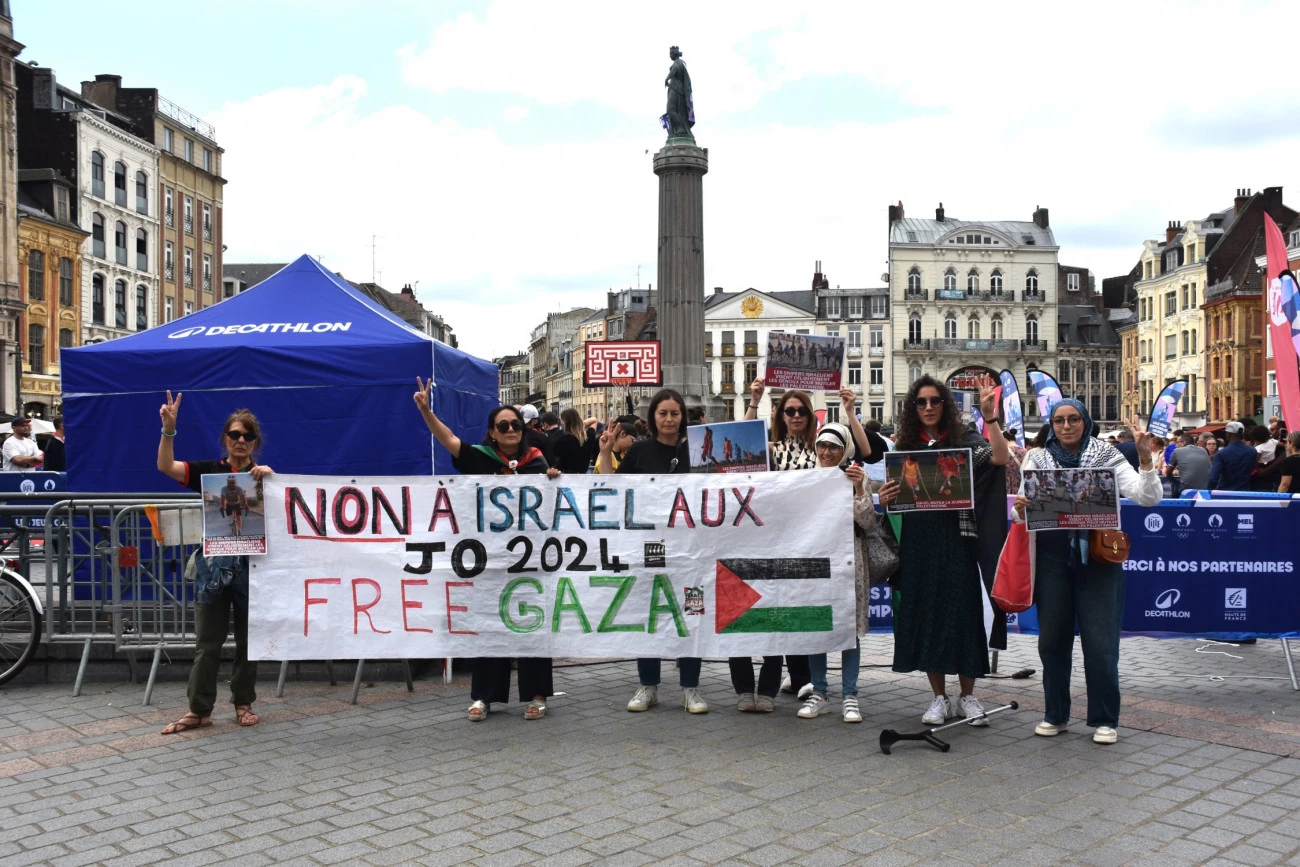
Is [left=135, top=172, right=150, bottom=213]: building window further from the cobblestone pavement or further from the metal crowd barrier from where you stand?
the cobblestone pavement

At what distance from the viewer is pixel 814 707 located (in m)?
7.27

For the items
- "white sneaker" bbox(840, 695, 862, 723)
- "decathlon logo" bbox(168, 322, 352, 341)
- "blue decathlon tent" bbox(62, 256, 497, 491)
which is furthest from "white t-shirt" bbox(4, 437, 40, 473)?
"white sneaker" bbox(840, 695, 862, 723)

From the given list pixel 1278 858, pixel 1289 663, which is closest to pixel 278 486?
pixel 1278 858

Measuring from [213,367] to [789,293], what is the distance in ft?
295

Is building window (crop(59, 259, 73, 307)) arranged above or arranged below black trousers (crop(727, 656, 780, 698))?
above

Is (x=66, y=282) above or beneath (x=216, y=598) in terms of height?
above

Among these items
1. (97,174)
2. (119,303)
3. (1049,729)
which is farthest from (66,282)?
(1049,729)

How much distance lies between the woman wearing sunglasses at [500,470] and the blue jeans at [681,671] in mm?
591

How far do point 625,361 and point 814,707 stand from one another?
24.5 metres

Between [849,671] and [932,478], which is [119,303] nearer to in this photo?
[849,671]

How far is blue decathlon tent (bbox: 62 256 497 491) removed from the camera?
1009 centimetres

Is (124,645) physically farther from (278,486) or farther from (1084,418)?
(1084,418)

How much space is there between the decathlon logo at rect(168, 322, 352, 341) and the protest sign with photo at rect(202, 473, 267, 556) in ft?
11.8

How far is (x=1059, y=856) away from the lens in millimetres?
4828
